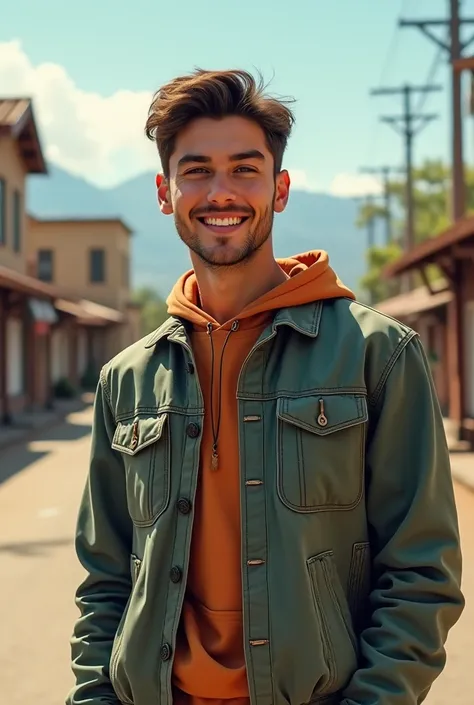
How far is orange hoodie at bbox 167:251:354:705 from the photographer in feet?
6.47

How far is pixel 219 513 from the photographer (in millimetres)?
2051

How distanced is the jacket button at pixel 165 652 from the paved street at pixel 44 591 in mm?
3095

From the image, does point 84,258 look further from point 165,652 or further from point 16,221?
point 165,652

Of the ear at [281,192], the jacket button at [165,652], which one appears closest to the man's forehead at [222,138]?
the ear at [281,192]

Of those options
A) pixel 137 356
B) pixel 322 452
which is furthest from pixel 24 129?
pixel 322 452

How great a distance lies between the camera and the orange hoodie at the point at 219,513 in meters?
1.97

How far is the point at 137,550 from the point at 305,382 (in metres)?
0.57

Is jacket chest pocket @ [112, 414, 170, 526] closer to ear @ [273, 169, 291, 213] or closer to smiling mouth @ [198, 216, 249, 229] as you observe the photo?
smiling mouth @ [198, 216, 249, 229]

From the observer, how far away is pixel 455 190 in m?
19.3

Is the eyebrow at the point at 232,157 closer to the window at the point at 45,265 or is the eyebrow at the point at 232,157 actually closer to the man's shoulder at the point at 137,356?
the man's shoulder at the point at 137,356

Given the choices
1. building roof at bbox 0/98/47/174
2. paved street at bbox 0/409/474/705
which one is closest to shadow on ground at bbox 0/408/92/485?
paved street at bbox 0/409/474/705

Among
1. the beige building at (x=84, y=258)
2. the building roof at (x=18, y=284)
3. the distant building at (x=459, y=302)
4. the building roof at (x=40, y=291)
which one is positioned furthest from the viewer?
the beige building at (x=84, y=258)

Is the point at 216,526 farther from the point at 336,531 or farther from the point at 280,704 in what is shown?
the point at 280,704

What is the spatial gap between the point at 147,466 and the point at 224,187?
0.65 m
